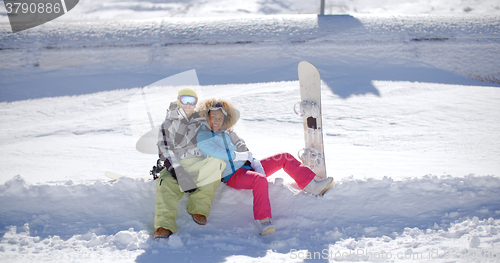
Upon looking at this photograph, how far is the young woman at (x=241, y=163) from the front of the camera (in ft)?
9.59

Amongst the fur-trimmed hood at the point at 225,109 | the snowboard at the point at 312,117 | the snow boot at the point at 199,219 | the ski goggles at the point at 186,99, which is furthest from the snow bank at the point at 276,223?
the ski goggles at the point at 186,99

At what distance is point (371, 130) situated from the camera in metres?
5.93

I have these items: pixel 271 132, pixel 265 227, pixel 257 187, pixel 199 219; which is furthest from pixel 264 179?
pixel 271 132

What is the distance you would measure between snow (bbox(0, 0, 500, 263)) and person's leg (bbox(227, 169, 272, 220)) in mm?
279

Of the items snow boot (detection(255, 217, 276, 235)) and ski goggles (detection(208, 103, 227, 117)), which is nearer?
snow boot (detection(255, 217, 276, 235))

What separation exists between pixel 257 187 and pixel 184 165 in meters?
0.72

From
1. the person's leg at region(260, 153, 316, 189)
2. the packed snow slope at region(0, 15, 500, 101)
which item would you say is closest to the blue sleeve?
the person's leg at region(260, 153, 316, 189)

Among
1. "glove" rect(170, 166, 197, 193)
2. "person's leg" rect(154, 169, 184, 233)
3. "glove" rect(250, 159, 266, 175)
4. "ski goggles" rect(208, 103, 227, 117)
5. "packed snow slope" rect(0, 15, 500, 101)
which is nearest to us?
"person's leg" rect(154, 169, 184, 233)

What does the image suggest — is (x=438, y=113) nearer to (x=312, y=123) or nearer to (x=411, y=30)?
(x=312, y=123)

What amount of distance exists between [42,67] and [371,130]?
9.93 meters

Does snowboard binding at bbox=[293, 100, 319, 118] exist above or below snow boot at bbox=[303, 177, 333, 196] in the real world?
above

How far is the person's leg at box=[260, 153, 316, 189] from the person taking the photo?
10.6 ft

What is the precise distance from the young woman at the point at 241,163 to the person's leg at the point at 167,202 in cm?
46

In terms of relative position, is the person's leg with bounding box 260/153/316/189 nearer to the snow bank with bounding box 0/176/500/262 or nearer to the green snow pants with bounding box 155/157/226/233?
the snow bank with bounding box 0/176/500/262
